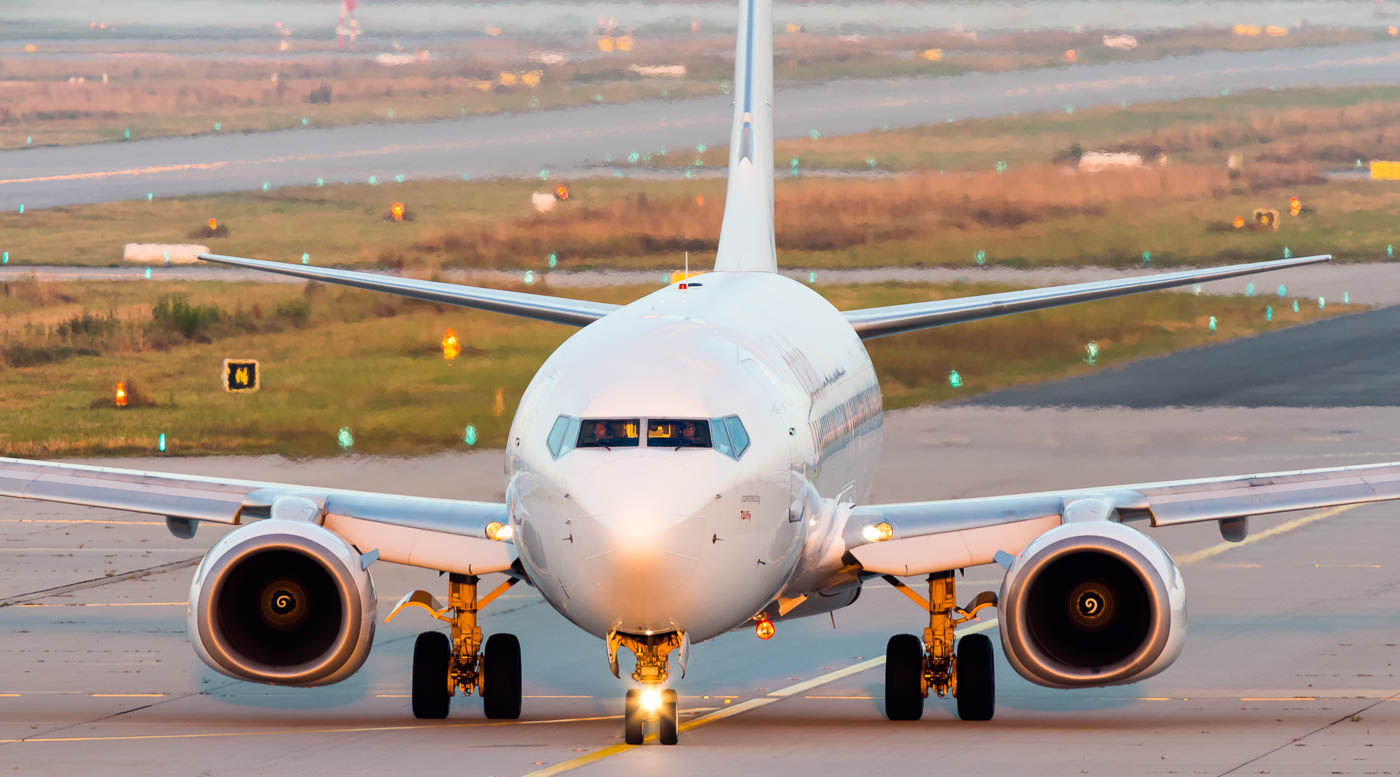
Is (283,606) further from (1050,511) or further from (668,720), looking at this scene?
(1050,511)

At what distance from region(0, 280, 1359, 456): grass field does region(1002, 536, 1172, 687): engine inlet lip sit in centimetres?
2304

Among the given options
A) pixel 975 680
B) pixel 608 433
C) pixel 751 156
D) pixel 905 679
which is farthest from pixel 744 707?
pixel 751 156

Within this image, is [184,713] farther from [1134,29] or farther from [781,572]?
[1134,29]

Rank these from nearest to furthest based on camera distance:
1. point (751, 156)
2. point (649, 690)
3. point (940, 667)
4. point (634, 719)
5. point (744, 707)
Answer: point (649, 690), point (634, 719), point (940, 667), point (744, 707), point (751, 156)

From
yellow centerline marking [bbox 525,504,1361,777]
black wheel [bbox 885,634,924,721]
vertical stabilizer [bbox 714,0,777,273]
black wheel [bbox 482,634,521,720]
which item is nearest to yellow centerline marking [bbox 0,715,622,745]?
black wheel [bbox 482,634,521,720]

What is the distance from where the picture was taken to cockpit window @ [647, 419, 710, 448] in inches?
723

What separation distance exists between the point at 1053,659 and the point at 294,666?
6.68 m

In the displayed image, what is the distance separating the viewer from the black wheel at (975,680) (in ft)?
72.6

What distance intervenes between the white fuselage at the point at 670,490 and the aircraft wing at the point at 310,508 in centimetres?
232

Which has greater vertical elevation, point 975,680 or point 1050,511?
point 1050,511

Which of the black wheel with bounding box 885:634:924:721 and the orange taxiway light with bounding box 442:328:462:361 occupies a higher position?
the orange taxiway light with bounding box 442:328:462:361

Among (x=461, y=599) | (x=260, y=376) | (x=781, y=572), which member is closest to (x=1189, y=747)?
(x=781, y=572)

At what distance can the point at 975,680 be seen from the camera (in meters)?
22.2

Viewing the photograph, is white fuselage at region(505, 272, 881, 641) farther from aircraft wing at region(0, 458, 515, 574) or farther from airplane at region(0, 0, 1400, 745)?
aircraft wing at region(0, 458, 515, 574)
